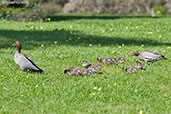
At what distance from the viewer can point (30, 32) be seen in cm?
1664

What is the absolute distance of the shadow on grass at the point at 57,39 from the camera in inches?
547

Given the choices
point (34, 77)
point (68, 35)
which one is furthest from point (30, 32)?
point (34, 77)

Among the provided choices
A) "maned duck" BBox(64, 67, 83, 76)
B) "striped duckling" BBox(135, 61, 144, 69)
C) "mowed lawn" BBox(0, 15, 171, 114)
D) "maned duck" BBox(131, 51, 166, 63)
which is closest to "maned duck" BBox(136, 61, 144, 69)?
"striped duckling" BBox(135, 61, 144, 69)

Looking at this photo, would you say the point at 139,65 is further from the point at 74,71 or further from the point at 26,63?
the point at 26,63

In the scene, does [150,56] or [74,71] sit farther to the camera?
[150,56]

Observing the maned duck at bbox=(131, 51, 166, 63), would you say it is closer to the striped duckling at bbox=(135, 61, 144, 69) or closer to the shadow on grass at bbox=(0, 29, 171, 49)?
the striped duckling at bbox=(135, 61, 144, 69)

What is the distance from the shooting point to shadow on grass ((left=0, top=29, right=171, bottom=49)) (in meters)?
13.9

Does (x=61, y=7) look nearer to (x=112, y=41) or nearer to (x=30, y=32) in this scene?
(x=30, y=32)

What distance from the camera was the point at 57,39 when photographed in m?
14.7

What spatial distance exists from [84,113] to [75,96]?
2.98 ft

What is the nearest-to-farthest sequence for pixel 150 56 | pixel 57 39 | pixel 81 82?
pixel 81 82
pixel 150 56
pixel 57 39

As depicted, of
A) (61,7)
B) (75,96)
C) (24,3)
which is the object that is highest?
(75,96)

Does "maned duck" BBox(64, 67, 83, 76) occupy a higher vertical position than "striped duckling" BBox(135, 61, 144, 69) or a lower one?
higher

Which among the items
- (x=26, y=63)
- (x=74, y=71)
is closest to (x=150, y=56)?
(x=74, y=71)
